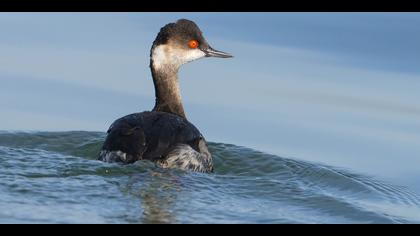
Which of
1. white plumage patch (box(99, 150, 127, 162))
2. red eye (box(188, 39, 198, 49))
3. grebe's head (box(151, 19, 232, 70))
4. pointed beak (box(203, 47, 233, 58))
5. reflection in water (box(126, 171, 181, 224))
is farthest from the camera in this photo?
pointed beak (box(203, 47, 233, 58))

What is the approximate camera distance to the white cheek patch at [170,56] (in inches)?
504

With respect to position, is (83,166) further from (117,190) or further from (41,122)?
(41,122)

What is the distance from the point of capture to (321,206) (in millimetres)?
10453

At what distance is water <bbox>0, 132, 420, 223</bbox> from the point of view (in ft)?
30.8

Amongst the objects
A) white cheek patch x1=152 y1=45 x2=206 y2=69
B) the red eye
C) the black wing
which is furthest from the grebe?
the red eye

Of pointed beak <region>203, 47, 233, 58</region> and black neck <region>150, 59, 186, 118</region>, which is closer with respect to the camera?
black neck <region>150, 59, 186, 118</region>

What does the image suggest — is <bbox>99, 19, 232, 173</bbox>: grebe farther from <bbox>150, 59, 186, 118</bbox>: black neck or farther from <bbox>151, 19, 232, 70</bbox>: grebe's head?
<bbox>150, 59, 186, 118</bbox>: black neck

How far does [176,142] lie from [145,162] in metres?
0.49

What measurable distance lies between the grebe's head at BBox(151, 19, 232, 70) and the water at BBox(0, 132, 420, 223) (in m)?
1.03

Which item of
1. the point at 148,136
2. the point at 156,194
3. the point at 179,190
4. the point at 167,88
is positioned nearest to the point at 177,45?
the point at 167,88

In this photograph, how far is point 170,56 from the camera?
42.2 feet

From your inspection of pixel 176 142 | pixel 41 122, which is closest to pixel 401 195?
pixel 176 142

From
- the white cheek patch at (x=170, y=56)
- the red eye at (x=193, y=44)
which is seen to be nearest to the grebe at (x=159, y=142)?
the white cheek patch at (x=170, y=56)

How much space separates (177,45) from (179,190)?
288cm
